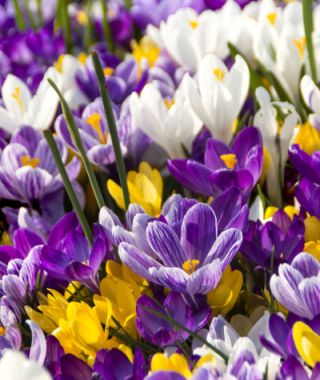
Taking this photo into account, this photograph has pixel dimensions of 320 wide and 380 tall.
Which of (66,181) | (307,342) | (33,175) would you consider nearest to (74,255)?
(66,181)

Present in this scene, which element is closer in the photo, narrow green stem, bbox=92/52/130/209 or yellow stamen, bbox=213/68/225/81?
narrow green stem, bbox=92/52/130/209

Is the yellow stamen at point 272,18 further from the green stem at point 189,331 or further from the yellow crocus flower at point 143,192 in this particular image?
the green stem at point 189,331

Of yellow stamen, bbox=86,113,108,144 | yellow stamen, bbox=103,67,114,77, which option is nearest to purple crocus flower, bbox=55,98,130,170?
yellow stamen, bbox=86,113,108,144

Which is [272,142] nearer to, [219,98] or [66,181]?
[219,98]

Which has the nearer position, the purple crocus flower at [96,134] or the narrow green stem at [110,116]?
the narrow green stem at [110,116]

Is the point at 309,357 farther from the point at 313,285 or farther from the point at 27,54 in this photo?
the point at 27,54

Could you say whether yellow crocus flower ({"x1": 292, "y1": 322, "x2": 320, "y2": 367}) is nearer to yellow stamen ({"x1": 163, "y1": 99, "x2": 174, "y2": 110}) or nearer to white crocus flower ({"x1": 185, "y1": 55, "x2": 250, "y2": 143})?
white crocus flower ({"x1": 185, "y1": 55, "x2": 250, "y2": 143})

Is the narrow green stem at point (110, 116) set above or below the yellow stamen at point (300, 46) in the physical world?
above

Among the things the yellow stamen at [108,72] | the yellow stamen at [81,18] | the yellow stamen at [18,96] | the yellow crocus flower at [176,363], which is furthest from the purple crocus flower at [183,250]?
the yellow stamen at [81,18]
